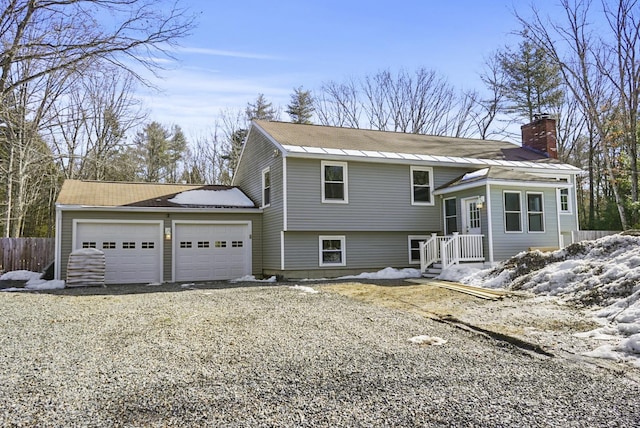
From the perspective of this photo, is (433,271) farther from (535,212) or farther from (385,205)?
(535,212)

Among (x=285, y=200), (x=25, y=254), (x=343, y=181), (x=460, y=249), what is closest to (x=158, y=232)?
(x=285, y=200)

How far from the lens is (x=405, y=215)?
48.0ft

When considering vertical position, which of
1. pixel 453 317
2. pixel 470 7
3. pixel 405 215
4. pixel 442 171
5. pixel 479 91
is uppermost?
pixel 479 91

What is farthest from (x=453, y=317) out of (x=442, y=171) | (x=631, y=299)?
(x=442, y=171)

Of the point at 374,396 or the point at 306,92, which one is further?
the point at 306,92

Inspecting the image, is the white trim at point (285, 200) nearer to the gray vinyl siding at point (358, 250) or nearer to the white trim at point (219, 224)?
the gray vinyl siding at point (358, 250)

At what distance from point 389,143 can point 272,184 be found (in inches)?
187

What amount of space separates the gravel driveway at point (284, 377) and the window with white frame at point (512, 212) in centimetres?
780

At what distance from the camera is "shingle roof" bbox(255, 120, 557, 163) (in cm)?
1466

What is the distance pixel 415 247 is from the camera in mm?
15039

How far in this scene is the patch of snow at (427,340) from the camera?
5.38 m

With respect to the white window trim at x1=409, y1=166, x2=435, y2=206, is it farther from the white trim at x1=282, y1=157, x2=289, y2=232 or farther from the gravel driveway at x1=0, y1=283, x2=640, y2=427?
the gravel driveway at x1=0, y1=283, x2=640, y2=427

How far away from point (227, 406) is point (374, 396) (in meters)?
1.17

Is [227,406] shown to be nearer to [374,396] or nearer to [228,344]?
[374,396]
